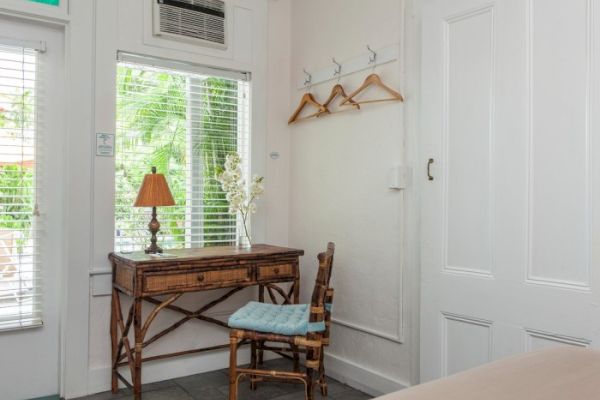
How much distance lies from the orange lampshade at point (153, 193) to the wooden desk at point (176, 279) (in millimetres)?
298

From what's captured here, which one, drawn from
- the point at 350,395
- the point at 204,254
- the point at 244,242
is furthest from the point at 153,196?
the point at 350,395

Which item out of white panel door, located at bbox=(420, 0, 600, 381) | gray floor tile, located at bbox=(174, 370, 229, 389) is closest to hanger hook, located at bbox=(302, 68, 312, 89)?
white panel door, located at bbox=(420, 0, 600, 381)

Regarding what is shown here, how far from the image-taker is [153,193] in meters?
2.83

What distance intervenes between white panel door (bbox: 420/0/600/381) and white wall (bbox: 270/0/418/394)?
0.82 ft

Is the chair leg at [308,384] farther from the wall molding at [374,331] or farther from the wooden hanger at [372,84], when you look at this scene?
the wooden hanger at [372,84]

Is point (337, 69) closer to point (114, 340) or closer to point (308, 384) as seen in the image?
point (308, 384)

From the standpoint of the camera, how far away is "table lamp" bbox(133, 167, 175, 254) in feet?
9.25

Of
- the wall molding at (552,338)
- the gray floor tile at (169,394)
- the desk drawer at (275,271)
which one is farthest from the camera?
the desk drawer at (275,271)

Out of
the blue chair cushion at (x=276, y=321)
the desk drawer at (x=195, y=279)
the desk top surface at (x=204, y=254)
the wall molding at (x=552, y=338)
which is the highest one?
the desk top surface at (x=204, y=254)

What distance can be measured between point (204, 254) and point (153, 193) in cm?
45

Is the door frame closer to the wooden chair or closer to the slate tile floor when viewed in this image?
the slate tile floor

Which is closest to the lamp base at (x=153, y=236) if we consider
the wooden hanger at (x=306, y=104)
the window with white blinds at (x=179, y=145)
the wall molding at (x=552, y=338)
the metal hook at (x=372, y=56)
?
the window with white blinds at (x=179, y=145)

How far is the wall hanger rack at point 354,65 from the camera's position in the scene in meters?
2.83

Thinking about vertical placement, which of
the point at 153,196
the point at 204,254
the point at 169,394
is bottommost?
the point at 169,394
